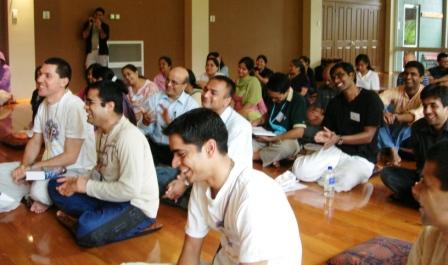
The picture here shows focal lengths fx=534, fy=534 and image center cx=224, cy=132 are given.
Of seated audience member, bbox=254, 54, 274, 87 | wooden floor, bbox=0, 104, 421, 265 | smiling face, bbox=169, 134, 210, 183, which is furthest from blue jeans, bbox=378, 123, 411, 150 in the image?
smiling face, bbox=169, 134, 210, 183

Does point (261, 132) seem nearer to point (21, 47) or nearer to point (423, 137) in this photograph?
point (423, 137)

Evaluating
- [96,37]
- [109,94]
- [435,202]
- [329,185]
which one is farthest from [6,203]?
[96,37]

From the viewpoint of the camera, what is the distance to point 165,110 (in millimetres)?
4500

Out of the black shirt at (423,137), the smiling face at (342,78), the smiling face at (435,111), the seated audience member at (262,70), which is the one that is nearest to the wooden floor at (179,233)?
the black shirt at (423,137)

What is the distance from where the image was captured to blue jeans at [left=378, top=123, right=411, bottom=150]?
17.7ft

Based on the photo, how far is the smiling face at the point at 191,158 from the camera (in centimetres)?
174

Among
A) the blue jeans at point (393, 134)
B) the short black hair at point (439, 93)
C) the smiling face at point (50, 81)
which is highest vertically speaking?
the smiling face at point (50, 81)

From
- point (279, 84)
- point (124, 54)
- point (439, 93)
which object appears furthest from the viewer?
point (124, 54)

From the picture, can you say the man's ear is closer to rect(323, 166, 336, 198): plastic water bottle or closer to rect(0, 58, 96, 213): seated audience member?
rect(0, 58, 96, 213): seated audience member

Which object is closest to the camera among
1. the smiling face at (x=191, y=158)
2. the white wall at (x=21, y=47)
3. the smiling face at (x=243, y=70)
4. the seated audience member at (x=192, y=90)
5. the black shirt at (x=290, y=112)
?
the smiling face at (x=191, y=158)

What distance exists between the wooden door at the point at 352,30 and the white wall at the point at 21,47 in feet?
25.7

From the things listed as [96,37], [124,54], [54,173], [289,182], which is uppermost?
[96,37]

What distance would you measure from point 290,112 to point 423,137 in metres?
1.58

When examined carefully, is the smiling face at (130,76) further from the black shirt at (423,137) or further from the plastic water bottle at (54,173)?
the black shirt at (423,137)
